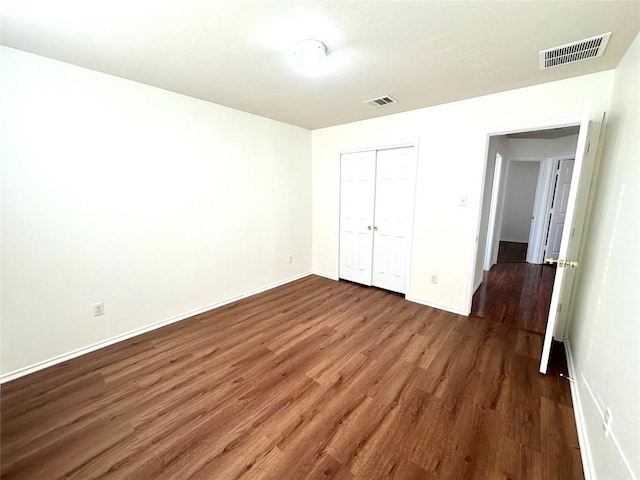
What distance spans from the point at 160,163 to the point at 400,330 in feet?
10.2

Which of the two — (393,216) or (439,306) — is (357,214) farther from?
(439,306)

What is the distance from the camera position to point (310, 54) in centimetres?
186

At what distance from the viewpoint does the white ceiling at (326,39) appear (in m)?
1.49

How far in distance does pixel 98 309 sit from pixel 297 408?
6.90 feet

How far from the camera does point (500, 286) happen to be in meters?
4.23

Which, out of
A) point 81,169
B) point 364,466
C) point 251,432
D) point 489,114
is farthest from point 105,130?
point 489,114

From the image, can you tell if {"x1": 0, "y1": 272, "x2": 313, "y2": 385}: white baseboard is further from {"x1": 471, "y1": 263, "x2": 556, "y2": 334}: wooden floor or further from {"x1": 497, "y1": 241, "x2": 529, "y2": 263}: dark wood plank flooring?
{"x1": 497, "y1": 241, "x2": 529, "y2": 263}: dark wood plank flooring

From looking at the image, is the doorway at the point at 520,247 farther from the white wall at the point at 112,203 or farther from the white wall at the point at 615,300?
the white wall at the point at 112,203

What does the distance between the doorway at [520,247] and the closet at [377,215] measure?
0.99 meters

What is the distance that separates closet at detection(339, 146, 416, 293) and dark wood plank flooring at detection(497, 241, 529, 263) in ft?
11.4

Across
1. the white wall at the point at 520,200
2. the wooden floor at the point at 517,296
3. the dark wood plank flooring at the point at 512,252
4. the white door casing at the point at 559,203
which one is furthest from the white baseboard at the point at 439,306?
the white wall at the point at 520,200

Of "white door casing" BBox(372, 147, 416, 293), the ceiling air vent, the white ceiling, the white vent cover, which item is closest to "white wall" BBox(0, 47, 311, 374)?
the white ceiling

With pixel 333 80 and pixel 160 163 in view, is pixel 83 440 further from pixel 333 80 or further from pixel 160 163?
pixel 333 80

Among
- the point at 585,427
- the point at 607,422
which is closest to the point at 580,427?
the point at 585,427
